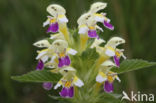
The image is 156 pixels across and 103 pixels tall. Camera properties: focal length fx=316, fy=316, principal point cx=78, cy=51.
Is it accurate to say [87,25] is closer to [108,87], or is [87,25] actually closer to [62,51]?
[62,51]

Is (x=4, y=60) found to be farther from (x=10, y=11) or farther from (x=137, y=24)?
(x=137, y=24)

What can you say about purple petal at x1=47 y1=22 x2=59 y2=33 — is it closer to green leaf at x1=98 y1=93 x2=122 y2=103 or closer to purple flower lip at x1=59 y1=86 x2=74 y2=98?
purple flower lip at x1=59 y1=86 x2=74 y2=98

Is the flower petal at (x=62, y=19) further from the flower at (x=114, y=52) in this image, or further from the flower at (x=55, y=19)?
the flower at (x=114, y=52)

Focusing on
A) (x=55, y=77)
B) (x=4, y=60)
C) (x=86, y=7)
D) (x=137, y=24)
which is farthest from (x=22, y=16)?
(x=55, y=77)

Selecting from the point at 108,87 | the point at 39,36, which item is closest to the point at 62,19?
the point at 108,87

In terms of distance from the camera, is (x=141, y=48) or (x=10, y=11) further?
(x=10, y=11)

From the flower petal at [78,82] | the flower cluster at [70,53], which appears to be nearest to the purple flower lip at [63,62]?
the flower cluster at [70,53]

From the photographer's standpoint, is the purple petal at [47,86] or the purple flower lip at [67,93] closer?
the purple flower lip at [67,93]
